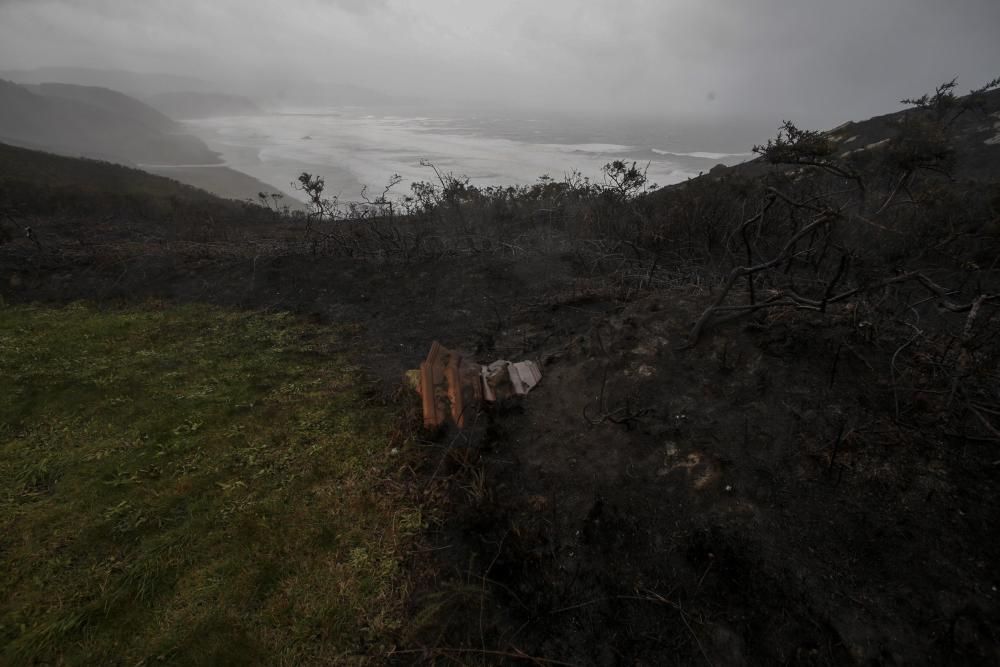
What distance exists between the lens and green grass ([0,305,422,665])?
7.75 ft

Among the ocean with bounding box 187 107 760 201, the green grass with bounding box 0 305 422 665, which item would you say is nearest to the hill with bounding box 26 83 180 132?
the ocean with bounding box 187 107 760 201

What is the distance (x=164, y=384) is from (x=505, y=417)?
3.84m

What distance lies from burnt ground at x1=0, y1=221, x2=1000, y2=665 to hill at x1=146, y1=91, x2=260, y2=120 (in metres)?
169

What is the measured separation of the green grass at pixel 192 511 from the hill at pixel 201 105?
166 meters

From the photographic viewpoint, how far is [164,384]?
4.61 metres

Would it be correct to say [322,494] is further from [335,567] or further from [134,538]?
[134,538]

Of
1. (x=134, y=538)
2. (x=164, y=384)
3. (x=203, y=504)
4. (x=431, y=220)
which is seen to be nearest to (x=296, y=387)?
(x=164, y=384)

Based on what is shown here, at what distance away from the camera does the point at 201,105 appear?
14850 centimetres

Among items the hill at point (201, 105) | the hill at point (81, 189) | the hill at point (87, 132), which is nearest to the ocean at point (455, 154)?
the hill at point (87, 132)

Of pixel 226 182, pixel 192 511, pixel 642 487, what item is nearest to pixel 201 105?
pixel 226 182

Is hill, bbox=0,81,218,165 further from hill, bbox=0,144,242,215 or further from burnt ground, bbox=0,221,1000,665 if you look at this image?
burnt ground, bbox=0,221,1000,665

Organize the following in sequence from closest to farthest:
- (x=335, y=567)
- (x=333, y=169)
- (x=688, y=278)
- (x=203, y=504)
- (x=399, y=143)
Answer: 1. (x=335, y=567)
2. (x=203, y=504)
3. (x=688, y=278)
4. (x=333, y=169)
5. (x=399, y=143)

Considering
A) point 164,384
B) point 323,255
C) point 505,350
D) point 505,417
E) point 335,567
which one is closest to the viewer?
point 335,567

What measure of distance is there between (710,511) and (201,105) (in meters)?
199
